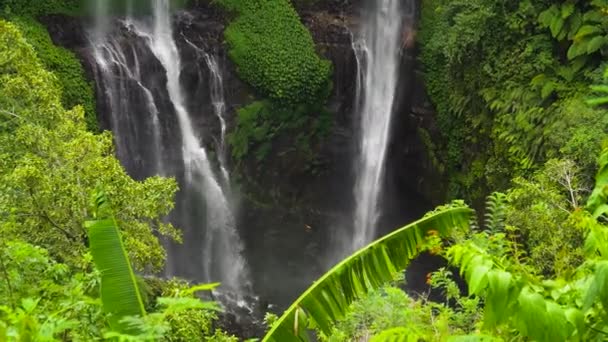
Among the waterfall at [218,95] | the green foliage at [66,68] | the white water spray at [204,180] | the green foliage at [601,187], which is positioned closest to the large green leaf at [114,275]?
the green foliage at [601,187]

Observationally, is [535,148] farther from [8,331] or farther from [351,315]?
[8,331]

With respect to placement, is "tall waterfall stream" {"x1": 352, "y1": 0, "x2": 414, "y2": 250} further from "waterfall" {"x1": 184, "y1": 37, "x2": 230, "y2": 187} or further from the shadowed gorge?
"waterfall" {"x1": 184, "y1": 37, "x2": 230, "y2": 187}

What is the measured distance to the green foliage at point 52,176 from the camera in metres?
9.07

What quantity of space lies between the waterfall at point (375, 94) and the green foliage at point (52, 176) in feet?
37.3

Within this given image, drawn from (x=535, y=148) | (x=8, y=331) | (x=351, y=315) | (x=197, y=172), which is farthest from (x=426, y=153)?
(x=8, y=331)

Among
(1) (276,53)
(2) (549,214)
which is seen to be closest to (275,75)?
(1) (276,53)

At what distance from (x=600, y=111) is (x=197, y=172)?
12.0 meters

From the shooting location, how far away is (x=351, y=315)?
802cm

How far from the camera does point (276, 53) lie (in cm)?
2008

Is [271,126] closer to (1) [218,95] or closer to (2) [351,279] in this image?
(1) [218,95]

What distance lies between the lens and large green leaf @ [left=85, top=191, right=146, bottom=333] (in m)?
3.69

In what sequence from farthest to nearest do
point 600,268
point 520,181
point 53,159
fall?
point 520,181 → point 53,159 → point 600,268

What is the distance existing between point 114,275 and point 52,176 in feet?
20.0

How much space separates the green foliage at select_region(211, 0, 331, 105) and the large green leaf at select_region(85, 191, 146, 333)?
1609cm
